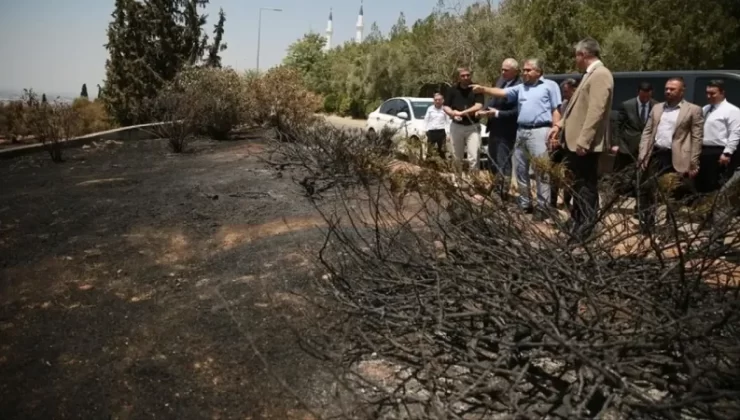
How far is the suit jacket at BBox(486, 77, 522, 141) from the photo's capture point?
20.8 ft

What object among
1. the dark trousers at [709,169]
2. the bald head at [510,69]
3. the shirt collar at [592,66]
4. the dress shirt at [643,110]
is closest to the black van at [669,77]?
the dress shirt at [643,110]

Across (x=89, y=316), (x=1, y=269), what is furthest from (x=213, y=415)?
(x=1, y=269)

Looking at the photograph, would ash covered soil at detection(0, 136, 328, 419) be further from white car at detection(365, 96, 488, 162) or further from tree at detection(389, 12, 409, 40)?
tree at detection(389, 12, 409, 40)

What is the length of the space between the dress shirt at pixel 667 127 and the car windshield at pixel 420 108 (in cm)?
769

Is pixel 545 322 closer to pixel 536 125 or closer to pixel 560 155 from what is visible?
pixel 560 155

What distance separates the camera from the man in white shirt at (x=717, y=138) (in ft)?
19.2

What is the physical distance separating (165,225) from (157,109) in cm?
1121

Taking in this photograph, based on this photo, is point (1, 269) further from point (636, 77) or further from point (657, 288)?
point (636, 77)

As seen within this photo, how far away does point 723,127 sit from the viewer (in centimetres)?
591

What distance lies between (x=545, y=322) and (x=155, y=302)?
283 cm

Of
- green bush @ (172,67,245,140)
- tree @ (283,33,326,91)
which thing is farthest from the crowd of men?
tree @ (283,33,326,91)

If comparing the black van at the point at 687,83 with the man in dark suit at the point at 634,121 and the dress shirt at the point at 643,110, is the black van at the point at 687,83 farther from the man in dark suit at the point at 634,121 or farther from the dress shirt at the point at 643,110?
the dress shirt at the point at 643,110

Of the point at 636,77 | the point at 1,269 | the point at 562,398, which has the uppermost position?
the point at 636,77

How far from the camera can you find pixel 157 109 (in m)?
16.2
